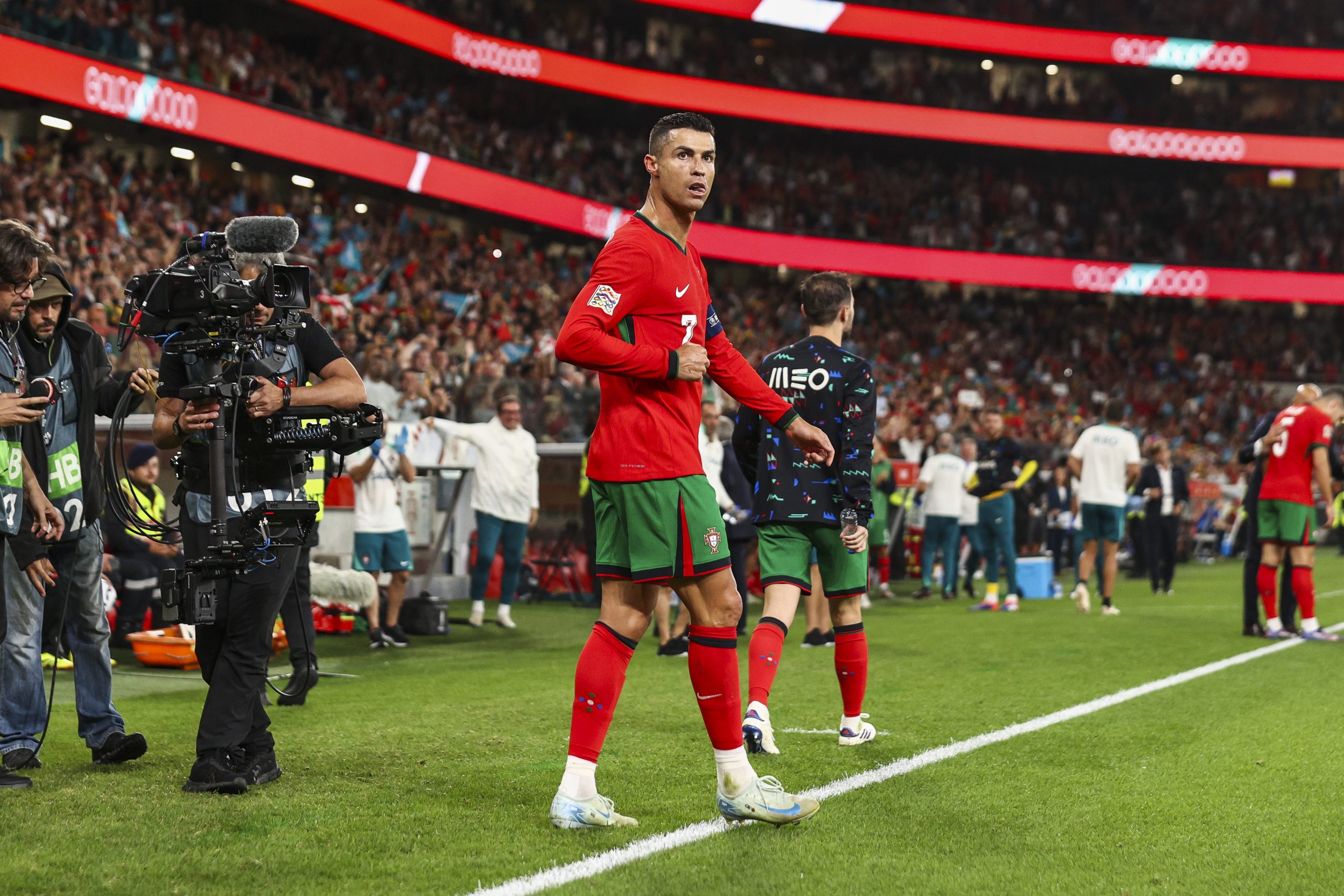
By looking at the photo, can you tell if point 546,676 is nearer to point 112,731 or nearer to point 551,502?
point 112,731

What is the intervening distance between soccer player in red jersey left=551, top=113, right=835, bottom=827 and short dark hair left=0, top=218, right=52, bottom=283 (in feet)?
6.95

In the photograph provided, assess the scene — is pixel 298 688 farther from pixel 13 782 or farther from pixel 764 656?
pixel 764 656

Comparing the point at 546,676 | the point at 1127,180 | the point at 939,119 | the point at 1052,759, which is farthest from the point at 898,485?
the point at 1127,180

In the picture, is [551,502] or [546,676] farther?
[551,502]

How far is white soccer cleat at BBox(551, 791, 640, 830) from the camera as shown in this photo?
419cm

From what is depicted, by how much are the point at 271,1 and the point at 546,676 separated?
20483mm

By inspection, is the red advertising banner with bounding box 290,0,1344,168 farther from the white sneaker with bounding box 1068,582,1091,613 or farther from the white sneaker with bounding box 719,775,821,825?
the white sneaker with bounding box 719,775,821,825

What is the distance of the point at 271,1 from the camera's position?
2516 cm

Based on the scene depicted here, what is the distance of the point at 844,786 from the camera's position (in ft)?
16.4

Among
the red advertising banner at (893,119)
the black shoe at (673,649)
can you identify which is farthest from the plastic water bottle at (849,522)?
the red advertising banner at (893,119)

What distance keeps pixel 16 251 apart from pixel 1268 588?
956 cm

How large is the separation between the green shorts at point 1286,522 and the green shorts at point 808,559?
595cm

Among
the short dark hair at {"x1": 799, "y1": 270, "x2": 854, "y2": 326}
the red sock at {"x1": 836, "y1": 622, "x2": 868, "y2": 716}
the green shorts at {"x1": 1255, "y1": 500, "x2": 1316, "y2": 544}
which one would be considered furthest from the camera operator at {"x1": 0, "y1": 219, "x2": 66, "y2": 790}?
the green shorts at {"x1": 1255, "y1": 500, "x2": 1316, "y2": 544}

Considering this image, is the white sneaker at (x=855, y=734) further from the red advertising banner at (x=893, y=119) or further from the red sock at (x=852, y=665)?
the red advertising banner at (x=893, y=119)
